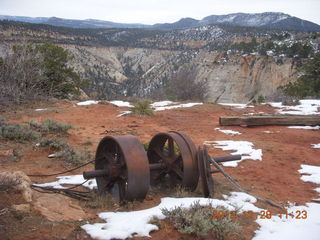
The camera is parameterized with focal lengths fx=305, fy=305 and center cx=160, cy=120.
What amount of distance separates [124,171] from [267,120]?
323 inches

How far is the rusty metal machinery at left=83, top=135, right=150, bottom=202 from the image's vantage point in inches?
160

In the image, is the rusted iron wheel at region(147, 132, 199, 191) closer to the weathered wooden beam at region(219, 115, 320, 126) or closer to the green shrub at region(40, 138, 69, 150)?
the green shrub at region(40, 138, 69, 150)

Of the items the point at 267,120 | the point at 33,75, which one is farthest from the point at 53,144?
the point at 33,75

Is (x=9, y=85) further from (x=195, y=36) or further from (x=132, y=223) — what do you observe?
(x=195, y=36)

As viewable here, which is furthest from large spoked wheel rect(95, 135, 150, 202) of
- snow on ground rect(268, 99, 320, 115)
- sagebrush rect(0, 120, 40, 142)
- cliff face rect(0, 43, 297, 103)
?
cliff face rect(0, 43, 297, 103)

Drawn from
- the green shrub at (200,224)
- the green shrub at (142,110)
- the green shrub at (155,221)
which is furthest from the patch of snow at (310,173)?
the green shrub at (142,110)

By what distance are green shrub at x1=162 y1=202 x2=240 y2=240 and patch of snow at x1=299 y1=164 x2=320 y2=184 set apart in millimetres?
3241

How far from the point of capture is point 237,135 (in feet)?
32.4

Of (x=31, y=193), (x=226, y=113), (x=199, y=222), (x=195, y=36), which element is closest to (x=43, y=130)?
(x=31, y=193)

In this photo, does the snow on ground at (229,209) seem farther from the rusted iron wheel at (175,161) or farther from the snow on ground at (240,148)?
the snow on ground at (240,148)

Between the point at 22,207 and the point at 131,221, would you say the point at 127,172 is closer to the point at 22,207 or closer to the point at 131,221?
the point at 131,221

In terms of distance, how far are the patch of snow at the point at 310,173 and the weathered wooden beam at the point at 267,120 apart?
4.33 metres

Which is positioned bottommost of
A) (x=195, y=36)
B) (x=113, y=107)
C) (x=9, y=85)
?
(x=113, y=107)

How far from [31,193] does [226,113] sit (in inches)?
454
